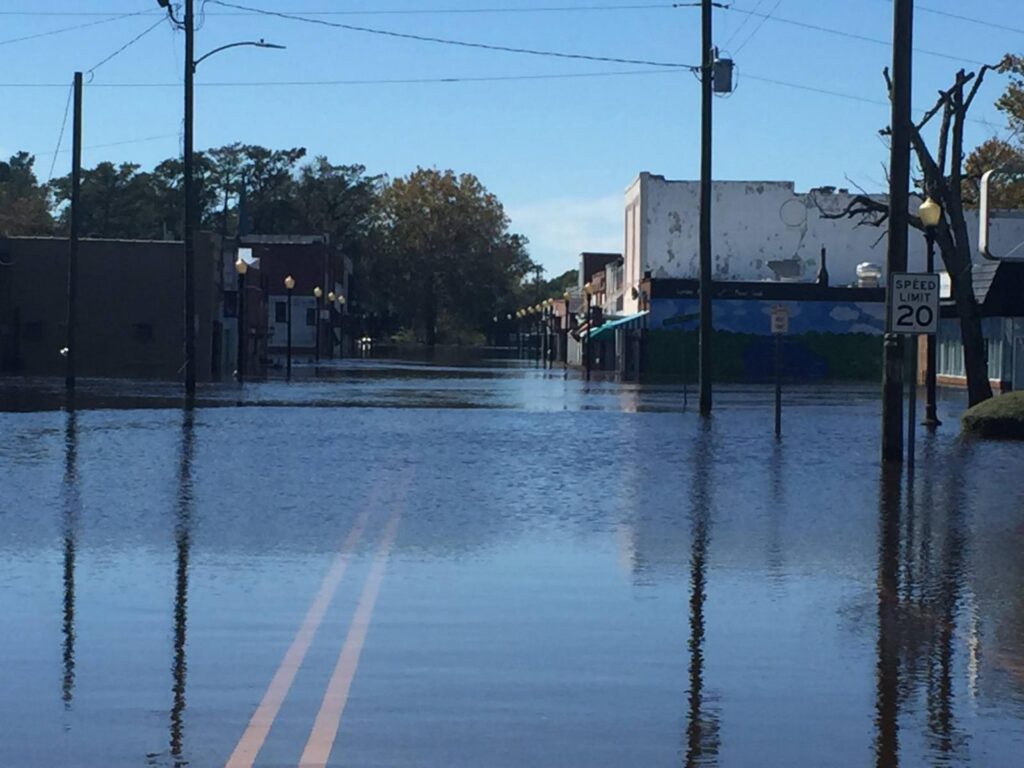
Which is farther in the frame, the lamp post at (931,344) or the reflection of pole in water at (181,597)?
the lamp post at (931,344)

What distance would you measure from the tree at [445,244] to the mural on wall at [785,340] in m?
75.3

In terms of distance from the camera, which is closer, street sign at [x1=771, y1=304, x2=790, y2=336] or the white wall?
street sign at [x1=771, y1=304, x2=790, y2=336]

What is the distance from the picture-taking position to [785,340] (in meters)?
87.0

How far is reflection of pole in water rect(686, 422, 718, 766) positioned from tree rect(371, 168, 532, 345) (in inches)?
5463

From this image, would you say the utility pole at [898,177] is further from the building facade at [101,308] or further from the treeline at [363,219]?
the treeline at [363,219]

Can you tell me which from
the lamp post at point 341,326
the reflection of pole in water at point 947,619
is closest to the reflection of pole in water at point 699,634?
the reflection of pole in water at point 947,619

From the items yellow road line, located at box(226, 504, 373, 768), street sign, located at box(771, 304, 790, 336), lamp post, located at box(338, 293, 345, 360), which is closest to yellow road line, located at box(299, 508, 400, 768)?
yellow road line, located at box(226, 504, 373, 768)

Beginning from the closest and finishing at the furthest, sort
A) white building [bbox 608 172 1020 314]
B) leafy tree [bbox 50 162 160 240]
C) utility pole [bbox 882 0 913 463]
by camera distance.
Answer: utility pole [bbox 882 0 913 463] < white building [bbox 608 172 1020 314] < leafy tree [bbox 50 162 160 240]

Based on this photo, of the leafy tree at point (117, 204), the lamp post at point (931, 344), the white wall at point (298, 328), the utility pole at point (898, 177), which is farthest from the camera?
the leafy tree at point (117, 204)

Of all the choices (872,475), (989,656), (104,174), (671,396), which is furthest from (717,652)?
(104,174)

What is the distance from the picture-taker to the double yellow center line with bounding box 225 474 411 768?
777cm

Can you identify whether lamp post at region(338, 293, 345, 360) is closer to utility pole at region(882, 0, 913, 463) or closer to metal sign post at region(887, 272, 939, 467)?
utility pole at region(882, 0, 913, 463)

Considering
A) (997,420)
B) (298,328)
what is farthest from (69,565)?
(298,328)

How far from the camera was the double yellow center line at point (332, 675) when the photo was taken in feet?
25.5
